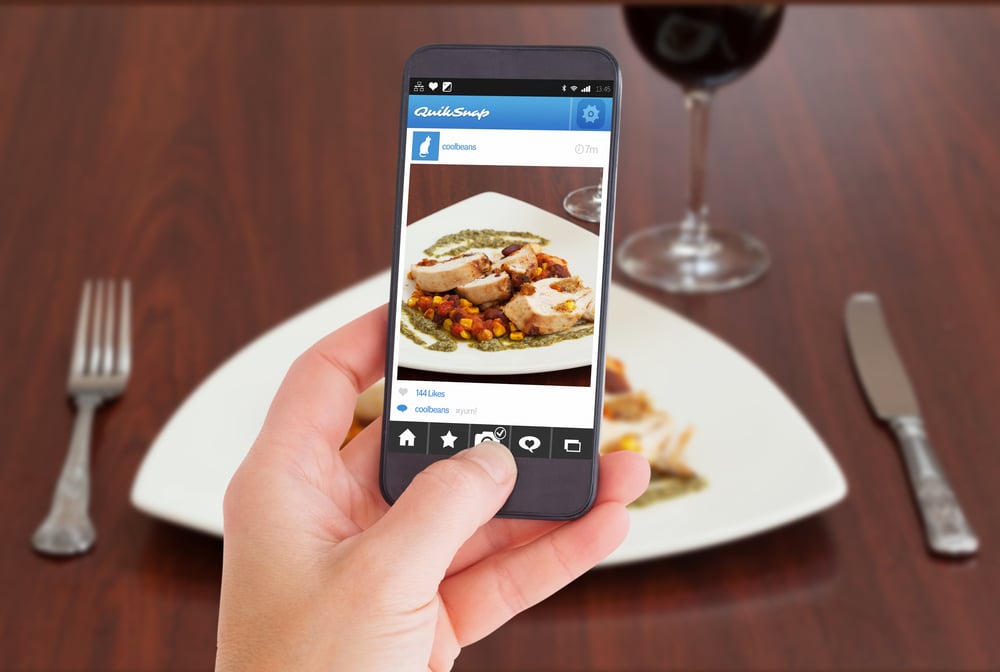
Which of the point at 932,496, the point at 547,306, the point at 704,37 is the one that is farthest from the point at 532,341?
the point at 704,37

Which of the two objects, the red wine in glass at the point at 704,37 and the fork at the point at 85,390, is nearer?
the fork at the point at 85,390

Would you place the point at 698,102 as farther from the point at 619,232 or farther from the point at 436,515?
the point at 436,515

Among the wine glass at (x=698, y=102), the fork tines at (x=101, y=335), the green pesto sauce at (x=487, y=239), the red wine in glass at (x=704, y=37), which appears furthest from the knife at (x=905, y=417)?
the fork tines at (x=101, y=335)

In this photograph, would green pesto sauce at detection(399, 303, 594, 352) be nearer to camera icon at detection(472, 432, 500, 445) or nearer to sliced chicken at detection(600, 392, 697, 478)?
camera icon at detection(472, 432, 500, 445)

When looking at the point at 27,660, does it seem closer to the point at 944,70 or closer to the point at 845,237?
the point at 845,237

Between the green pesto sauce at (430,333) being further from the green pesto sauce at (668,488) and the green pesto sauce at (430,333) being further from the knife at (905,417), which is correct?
the knife at (905,417)
